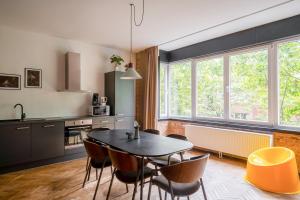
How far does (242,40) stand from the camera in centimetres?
389

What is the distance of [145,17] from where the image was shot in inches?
125

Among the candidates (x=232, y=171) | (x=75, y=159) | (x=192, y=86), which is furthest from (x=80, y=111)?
(x=232, y=171)

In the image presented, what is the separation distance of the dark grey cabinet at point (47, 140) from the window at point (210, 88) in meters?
3.27

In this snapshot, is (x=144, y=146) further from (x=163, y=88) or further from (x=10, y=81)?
(x=163, y=88)

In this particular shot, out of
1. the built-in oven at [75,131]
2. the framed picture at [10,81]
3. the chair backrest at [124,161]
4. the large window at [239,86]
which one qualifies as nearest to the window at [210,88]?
the large window at [239,86]

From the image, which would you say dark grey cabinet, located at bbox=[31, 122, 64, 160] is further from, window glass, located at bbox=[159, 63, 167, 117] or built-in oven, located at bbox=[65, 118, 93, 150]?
window glass, located at bbox=[159, 63, 167, 117]

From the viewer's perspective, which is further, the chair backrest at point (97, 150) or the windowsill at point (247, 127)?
the windowsill at point (247, 127)

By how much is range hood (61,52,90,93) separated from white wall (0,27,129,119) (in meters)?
0.21

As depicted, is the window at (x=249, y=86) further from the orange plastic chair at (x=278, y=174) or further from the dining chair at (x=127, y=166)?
the dining chair at (x=127, y=166)

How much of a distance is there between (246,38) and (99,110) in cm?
358

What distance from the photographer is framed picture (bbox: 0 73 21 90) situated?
3565mm

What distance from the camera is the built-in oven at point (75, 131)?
12.7 feet

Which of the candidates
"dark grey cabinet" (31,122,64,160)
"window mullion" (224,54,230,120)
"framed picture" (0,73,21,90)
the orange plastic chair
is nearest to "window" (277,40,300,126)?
the orange plastic chair

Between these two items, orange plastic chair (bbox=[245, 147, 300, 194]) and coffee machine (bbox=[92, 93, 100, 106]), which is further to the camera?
coffee machine (bbox=[92, 93, 100, 106])
